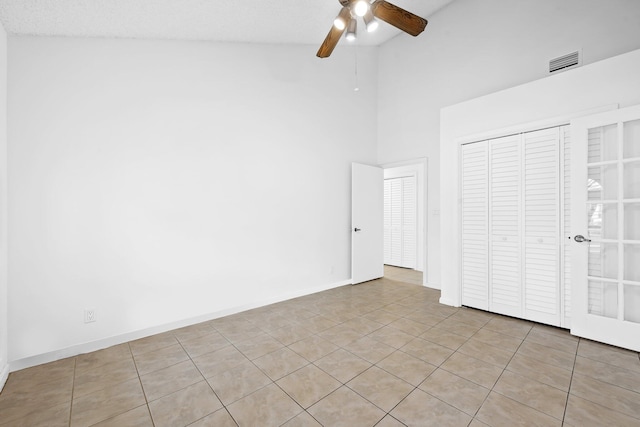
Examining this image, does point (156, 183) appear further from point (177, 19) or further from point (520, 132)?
point (520, 132)

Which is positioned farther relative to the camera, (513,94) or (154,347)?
(513,94)

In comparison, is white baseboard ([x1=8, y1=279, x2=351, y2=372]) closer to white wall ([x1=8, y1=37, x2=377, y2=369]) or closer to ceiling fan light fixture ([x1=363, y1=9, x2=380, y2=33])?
white wall ([x1=8, y1=37, x2=377, y2=369])

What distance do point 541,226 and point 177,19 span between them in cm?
433

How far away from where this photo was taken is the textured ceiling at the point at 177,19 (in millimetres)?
2105

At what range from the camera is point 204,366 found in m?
2.24

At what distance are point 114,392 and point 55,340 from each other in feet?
3.21

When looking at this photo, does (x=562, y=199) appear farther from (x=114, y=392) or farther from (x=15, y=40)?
(x=15, y=40)

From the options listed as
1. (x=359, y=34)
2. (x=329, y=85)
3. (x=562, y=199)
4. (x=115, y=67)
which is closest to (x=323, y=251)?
(x=329, y=85)

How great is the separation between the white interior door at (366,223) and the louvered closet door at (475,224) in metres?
1.59

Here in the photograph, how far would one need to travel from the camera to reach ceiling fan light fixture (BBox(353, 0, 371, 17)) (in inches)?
81.9

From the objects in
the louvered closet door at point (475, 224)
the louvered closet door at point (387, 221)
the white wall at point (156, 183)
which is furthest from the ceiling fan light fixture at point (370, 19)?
the louvered closet door at point (387, 221)

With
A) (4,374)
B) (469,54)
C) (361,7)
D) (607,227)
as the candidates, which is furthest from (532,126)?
(4,374)

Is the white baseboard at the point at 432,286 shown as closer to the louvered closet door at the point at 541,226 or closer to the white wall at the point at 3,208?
the louvered closet door at the point at 541,226

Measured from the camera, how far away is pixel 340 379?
2031mm
